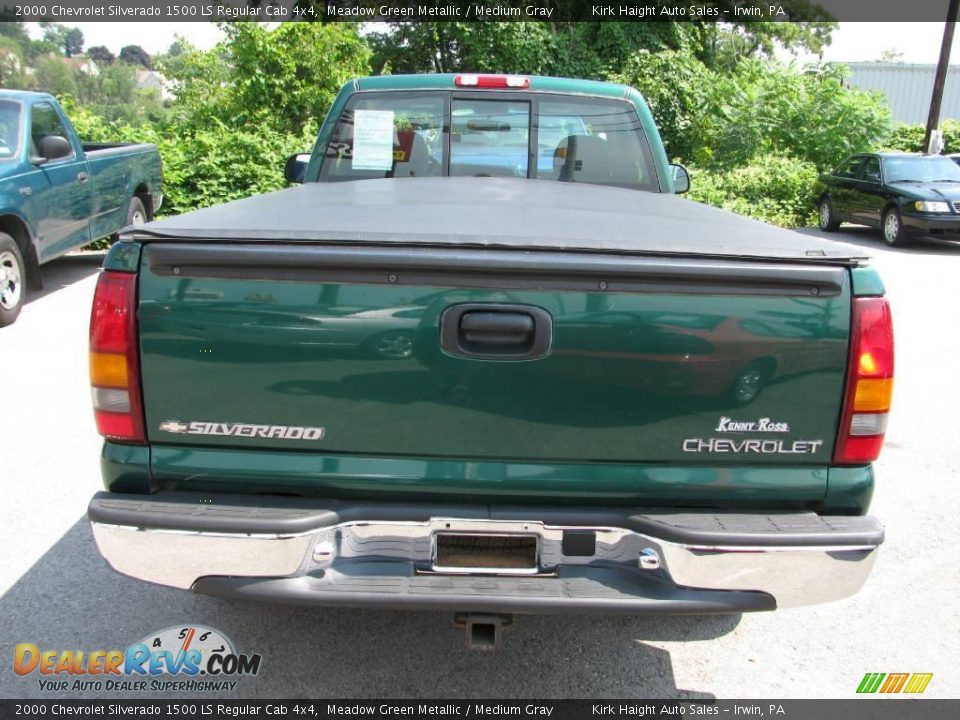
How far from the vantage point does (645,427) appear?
233 centimetres

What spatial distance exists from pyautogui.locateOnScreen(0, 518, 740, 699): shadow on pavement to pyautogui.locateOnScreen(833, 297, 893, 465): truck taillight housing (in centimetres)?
108

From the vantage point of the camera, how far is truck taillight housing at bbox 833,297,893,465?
7.52 ft

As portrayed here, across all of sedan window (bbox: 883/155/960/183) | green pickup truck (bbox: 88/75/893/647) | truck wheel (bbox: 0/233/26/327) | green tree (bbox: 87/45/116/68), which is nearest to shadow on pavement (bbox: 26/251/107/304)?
truck wheel (bbox: 0/233/26/327)

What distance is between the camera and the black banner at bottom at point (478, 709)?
2709 millimetres

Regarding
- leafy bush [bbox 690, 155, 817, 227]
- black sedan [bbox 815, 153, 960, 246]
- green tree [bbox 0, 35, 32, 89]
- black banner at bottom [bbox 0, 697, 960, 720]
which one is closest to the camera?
black banner at bottom [bbox 0, 697, 960, 720]

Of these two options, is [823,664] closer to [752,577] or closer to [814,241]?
[752,577]

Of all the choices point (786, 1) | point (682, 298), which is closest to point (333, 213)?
point (682, 298)

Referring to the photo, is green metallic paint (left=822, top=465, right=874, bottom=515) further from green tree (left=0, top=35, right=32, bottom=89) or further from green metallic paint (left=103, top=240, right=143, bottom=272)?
green tree (left=0, top=35, right=32, bottom=89)

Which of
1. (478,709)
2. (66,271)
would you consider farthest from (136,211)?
(478,709)

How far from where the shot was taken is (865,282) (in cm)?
230

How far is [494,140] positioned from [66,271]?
7.64 m

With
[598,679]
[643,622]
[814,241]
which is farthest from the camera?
[643,622]

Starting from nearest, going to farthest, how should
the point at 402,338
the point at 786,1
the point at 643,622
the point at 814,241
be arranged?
the point at 402,338
the point at 814,241
the point at 643,622
the point at 786,1

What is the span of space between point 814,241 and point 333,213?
1638 mm
